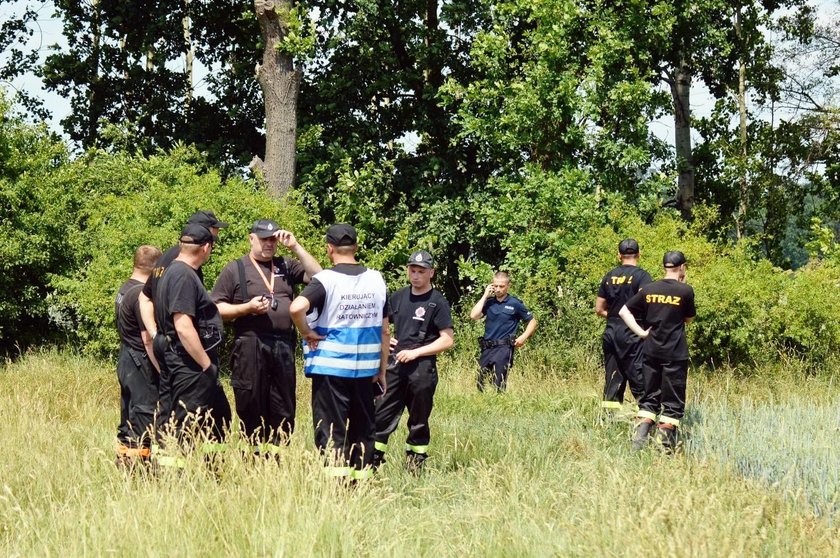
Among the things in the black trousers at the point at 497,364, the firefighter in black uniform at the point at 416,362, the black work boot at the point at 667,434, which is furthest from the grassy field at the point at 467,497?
the black trousers at the point at 497,364

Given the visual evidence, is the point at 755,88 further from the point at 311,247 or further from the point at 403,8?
the point at 311,247

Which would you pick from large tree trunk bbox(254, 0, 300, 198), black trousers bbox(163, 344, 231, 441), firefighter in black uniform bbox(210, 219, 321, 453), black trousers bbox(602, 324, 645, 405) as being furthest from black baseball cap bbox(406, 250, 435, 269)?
large tree trunk bbox(254, 0, 300, 198)

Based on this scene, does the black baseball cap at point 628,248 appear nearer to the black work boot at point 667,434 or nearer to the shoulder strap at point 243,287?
the black work boot at point 667,434

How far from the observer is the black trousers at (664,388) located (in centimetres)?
852

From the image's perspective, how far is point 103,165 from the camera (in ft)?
53.8

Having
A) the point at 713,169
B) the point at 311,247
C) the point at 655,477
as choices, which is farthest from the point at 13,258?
the point at 713,169

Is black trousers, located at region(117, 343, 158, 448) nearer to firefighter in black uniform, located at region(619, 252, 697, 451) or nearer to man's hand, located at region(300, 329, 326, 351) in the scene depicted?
man's hand, located at region(300, 329, 326, 351)

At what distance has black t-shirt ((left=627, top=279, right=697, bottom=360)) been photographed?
8.56 m

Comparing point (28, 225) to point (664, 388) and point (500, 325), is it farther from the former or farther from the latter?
point (664, 388)

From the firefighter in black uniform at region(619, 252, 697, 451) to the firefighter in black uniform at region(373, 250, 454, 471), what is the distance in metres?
2.42

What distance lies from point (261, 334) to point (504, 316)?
16.8 ft

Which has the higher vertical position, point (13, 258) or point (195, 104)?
Answer: point (195, 104)

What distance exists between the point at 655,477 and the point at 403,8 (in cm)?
1335

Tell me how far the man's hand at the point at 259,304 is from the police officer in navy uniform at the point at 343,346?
60 centimetres
